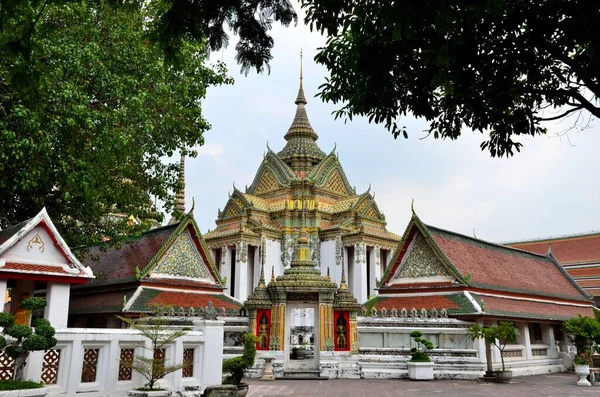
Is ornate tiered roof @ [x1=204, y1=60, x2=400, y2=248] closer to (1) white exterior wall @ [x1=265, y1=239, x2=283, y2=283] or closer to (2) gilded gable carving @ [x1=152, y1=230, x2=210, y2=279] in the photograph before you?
(1) white exterior wall @ [x1=265, y1=239, x2=283, y2=283]

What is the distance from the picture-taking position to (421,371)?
13750mm

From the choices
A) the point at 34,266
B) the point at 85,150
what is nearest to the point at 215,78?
the point at 85,150

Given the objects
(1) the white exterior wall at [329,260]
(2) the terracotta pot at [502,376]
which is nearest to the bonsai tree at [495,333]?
(2) the terracotta pot at [502,376]

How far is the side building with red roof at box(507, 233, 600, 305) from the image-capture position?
30.9 metres

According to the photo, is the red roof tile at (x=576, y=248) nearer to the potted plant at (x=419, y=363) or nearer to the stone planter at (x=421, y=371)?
the potted plant at (x=419, y=363)

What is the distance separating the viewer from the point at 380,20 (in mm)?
5195

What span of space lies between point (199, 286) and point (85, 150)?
6.64 m

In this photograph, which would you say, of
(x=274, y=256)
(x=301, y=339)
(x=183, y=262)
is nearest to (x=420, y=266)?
(x=183, y=262)

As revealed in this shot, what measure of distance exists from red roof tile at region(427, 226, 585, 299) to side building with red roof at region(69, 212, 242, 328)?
7421 millimetres

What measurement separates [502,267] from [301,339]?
9.11m

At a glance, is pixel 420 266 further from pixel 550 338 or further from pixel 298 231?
pixel 298 231

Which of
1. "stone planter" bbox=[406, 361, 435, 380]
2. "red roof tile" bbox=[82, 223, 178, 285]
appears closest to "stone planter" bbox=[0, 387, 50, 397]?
"red roof tile" bbox=[82, 223, 178, 285]

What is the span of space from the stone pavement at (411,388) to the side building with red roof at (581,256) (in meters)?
19.1

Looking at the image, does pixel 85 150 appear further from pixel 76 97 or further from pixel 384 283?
pixel 384 283
